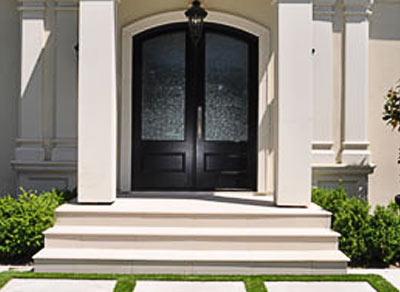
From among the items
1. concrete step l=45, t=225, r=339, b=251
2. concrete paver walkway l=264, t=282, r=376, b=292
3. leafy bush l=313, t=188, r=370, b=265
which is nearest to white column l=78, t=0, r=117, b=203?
concrete step l=45, t=225, r=339, b=251

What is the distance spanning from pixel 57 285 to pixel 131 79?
3.42 meters

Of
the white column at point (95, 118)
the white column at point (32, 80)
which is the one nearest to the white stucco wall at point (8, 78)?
the white column at point (32, 80)

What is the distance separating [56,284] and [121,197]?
2098 mm

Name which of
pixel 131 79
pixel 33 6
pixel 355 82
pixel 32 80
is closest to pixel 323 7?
pixel 355 82

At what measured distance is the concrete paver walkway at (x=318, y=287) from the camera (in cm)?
464

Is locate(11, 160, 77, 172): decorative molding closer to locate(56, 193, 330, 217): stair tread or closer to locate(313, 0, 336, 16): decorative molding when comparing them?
locate(56, 193, 330, 217): stair tread

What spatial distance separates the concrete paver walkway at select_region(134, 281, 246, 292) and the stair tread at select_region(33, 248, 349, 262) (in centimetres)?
31

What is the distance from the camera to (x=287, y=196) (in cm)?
588

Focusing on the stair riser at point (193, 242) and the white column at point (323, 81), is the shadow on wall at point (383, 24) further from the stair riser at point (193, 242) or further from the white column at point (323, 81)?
the stair riser at point (193, 242)

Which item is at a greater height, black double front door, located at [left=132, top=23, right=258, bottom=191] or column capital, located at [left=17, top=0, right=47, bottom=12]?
column capital, located at [left=17, top=0, right=47, bottom=12]

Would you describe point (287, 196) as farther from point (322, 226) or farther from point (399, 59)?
point (399, 59)

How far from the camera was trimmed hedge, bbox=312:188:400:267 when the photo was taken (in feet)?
18.5

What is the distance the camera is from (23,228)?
5.49m

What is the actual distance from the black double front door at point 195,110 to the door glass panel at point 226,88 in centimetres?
1
